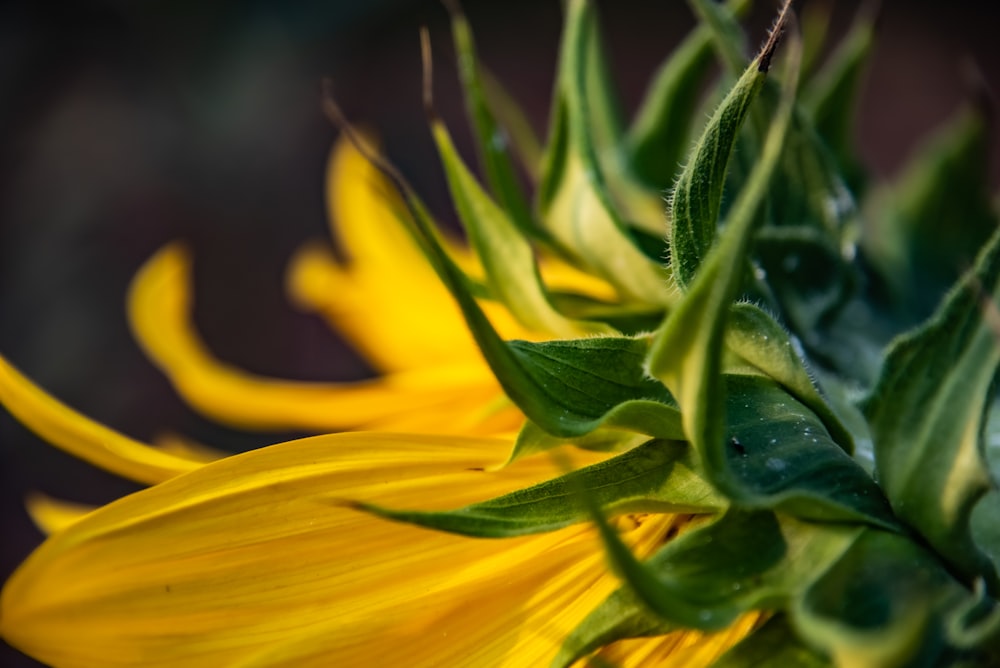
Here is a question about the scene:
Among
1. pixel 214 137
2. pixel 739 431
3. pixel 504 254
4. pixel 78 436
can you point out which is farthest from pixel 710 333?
pixel 214 137

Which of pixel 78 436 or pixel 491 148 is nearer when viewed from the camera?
pixel 78 436

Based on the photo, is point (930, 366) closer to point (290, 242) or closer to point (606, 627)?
point (606, 627)

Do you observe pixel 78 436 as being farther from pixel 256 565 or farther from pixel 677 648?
pixel 677 648

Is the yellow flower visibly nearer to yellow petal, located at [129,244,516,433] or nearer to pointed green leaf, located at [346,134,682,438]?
pointed green leaf, located at [346,134,682,438]

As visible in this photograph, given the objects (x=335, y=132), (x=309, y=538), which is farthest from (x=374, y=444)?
(x=335, y=132)

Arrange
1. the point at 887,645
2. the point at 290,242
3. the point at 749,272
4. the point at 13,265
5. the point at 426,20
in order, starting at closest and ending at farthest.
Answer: the point at 887,645 < the point at 749,272 < the point at 13,265 < the point at 290,242 < the point at 426,20

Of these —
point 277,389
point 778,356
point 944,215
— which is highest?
point 277,389
